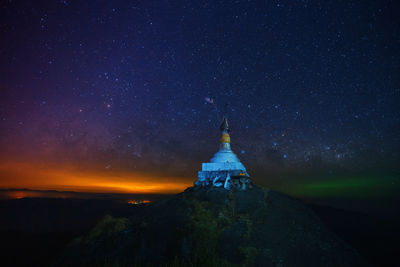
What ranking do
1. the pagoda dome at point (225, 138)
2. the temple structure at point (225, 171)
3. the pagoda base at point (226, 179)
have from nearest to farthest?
the pagoda base at point (226, 179), the temple structure at point (225, 171), the pagoda dome at point (225, 138)

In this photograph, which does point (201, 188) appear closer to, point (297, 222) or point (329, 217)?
point (297, 222)

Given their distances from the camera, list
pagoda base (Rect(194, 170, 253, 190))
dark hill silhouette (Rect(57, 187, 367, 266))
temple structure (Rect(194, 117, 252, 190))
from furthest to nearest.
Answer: temple structure (Rect(194, 117, 252, 190)), pagoda base (Rect(194, 170, 253, 190)), dark hill silhouette (Rect(57, 187, 367, 266))

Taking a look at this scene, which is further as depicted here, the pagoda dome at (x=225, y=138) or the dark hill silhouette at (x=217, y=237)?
the pagoda dome at (x=225, y=138)

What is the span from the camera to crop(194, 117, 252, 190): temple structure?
2945 cm

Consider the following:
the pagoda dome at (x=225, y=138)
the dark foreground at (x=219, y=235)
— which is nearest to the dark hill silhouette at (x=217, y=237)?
the dark foreground at (x=219, y=235)

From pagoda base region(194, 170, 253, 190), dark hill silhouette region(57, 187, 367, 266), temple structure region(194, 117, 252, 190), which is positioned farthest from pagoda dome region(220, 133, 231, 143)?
dark hill silhouette region(57, 187, 367, 266)

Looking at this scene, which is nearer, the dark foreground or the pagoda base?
the dark foreground

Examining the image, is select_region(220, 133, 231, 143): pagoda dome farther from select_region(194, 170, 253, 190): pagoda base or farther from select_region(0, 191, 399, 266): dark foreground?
select_region(0, 191, 399, 266): dark foreground

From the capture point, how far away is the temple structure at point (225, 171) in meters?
29.5

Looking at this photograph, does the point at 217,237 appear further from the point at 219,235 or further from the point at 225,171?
the point at 225,171

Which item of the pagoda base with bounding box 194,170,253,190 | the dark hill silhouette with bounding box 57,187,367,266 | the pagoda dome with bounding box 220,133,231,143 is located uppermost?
the pagoda dome with bounding box 220,133,231,143

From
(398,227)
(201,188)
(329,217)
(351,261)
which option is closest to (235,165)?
(201,188)

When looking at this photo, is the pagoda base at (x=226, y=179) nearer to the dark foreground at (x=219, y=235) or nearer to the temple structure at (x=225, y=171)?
the temple structure at (x=225, y=171)

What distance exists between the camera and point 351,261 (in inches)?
837
